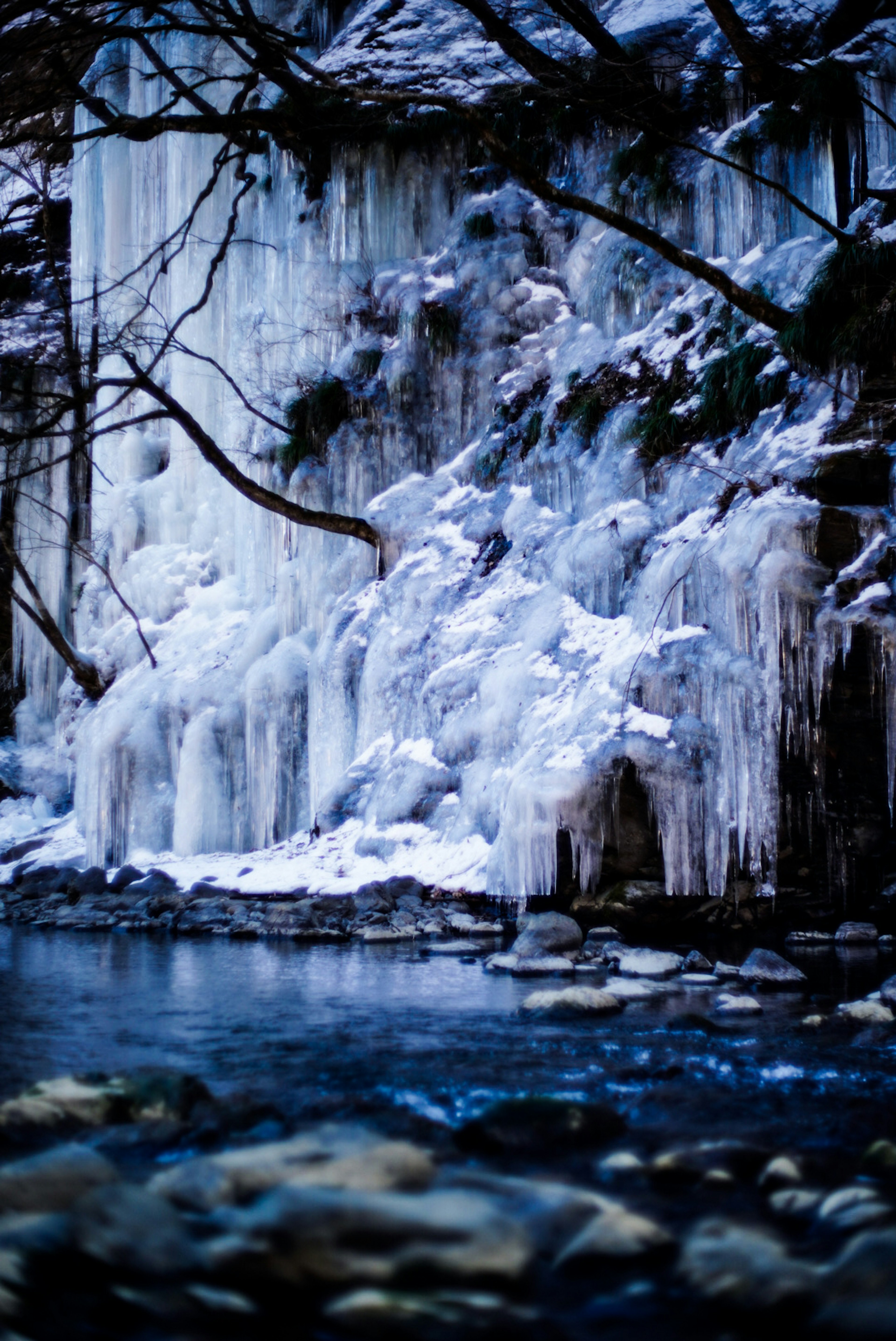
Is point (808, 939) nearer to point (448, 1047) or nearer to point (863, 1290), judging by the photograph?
point (448, 1047)

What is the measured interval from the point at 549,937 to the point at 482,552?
540 cm

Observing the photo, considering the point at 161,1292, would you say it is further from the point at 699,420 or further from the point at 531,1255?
the point at 699,420

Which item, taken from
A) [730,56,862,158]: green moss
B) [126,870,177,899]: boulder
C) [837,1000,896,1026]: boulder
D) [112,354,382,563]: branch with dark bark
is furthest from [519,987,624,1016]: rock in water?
[730,56,862,158]: green moss

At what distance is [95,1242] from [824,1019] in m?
3.18

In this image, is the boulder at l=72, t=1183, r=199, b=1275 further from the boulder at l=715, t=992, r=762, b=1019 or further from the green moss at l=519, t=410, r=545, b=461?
the green moss at l=519, t=410, r=545, b=461

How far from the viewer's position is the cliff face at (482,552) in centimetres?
717

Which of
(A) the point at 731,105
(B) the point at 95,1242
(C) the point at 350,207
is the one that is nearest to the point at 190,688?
(C) the point at 350,207

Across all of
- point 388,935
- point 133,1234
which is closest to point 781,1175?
point 133,1234

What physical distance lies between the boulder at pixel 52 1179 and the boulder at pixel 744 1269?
4.04ft

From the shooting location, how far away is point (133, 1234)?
→ 190 centimetres

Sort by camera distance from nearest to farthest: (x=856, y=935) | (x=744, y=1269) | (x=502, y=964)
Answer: (x=744, y=1269)
(x=502, y=964)
(x=856, y=935)

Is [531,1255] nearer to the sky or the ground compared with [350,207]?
nearer to the ground

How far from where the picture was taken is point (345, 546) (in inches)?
485

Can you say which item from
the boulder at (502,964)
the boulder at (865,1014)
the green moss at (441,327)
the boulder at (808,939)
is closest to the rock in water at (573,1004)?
the boulder at (865,1014)
